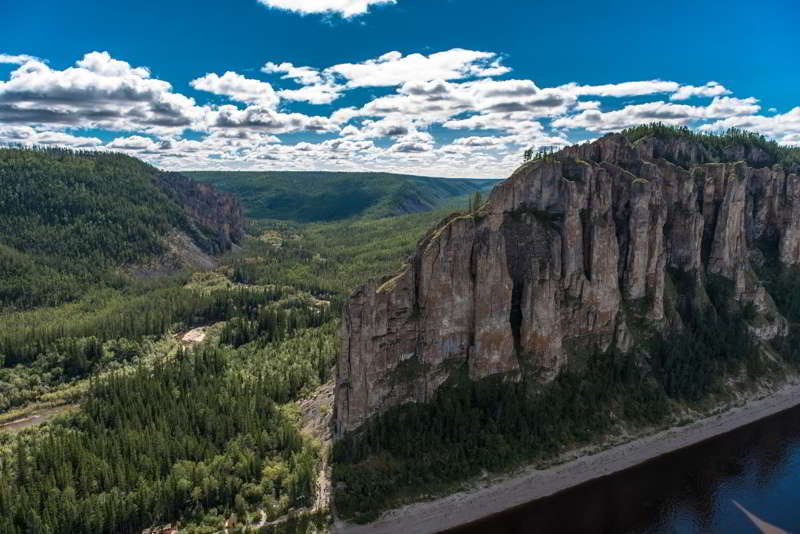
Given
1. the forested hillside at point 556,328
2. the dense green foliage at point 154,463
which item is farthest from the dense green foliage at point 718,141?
the dense green foliage at point 154,463

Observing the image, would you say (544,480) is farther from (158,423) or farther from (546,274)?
(158,423)

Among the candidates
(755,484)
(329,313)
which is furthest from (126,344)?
(755,484)

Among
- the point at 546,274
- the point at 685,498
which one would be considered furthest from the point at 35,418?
the point at 685,498

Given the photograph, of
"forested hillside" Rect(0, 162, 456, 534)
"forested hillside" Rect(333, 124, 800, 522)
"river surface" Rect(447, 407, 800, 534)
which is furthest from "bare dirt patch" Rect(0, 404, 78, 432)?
"river surface" Rect(447, 407, 800, 534)

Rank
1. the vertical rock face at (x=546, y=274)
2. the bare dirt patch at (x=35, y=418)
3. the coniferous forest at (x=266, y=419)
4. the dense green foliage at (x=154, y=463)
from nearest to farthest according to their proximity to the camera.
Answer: the dense green foliage at (x=154, y=463) → the coniferous forest at (x=266, y=419) → the vertical rock face at (x=546, y=274) → the bare dirt patch at (x=35, y=418)

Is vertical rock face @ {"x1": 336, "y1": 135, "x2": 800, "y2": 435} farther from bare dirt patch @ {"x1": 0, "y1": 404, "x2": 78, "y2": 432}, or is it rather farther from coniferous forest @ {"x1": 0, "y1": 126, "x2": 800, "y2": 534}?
bare dirt patch @ {"x1": 0, "y1": 404, "x2": 78, "y2": 432}

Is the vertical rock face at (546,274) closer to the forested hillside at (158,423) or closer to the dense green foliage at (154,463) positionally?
the dense green foliage at (154,463)
